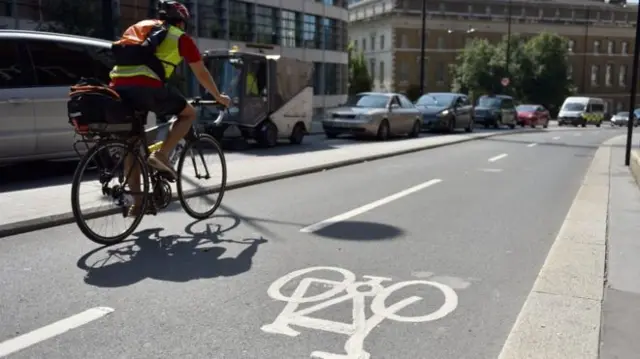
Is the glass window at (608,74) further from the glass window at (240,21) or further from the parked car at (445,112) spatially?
the parked car at (445,112)

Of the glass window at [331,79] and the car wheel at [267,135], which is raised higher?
the glass window at [331,79]

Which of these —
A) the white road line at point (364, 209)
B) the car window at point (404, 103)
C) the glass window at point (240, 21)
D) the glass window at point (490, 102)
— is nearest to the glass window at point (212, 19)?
the glass window at point (240, 21)

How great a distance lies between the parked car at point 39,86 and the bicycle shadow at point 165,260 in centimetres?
401

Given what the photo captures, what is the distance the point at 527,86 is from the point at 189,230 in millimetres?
75718

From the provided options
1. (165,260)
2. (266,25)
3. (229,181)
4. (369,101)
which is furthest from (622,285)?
(266,25)

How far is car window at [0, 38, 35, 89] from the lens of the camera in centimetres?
895

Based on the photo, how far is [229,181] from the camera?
31.7ft

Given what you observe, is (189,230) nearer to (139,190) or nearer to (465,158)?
(139,190)

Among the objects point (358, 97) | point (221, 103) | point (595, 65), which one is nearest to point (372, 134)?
point (358, 97)

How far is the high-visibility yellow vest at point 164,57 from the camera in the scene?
568 cm

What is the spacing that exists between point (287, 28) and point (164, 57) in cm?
3832

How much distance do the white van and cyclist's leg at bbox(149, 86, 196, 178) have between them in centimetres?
5162

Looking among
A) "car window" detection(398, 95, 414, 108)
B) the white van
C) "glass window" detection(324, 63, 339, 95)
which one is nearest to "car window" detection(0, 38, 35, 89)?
"car window" detection(398, 95, 414, 108)

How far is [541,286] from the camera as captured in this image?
479cm
